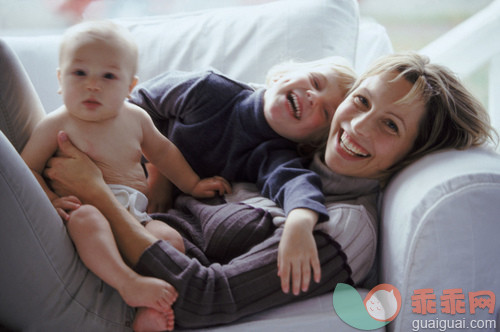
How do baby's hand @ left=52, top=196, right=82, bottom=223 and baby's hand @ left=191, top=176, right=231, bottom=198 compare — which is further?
baby's hand @ left=191, top=176, right=231, bottom=198

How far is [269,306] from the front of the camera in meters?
0.87

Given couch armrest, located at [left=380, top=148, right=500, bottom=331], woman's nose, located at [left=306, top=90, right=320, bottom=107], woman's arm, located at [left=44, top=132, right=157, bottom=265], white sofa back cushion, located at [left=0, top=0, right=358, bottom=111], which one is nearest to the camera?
couch armrest, located at [left=380, top=148, right=500, bottom=331]

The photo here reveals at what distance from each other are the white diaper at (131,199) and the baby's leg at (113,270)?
5.2 inches

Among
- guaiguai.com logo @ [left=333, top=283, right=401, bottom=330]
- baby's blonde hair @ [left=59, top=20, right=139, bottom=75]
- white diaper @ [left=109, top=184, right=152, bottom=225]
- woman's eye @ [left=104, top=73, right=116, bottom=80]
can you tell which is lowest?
guaiguai.com logo @ [left=333, top=283, right=401, bottom=330]

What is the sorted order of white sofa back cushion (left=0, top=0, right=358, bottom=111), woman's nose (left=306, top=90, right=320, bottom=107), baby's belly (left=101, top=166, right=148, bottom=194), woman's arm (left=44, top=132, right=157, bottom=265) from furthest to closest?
white sofa back cushion (left=0, top=0, right=358, bottom=111) < woman's nose (left=306, top=90, right=320, bottom=107) < baby's belly (left=101, top=166, right=148, bottom=194) < woman's arm (left=44, top=132, right=157, bottom=265)

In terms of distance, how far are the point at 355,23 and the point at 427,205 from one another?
795 millimetres

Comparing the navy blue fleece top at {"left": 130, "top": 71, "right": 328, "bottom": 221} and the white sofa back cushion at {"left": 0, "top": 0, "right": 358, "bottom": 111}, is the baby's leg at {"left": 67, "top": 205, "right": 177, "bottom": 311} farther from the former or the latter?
the white sofa back cushion at {"left": 0, "top": 0, "right": 358, "bottom": 111}

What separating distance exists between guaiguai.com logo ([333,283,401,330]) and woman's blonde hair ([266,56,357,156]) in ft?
1.30

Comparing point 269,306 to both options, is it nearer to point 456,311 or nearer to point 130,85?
point 456,311

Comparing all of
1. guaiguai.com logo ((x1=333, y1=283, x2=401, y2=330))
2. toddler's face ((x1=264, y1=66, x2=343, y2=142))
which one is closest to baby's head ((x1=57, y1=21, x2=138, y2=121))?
toddler's face ((x1=264, y1=66, x2=343, y2=142))

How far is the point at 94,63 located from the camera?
928mm

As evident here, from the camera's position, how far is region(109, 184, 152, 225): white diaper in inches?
38.7

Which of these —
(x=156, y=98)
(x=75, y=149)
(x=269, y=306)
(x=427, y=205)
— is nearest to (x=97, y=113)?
(x=75, y=149)

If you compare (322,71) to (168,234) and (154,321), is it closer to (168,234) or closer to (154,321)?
(168,234)
